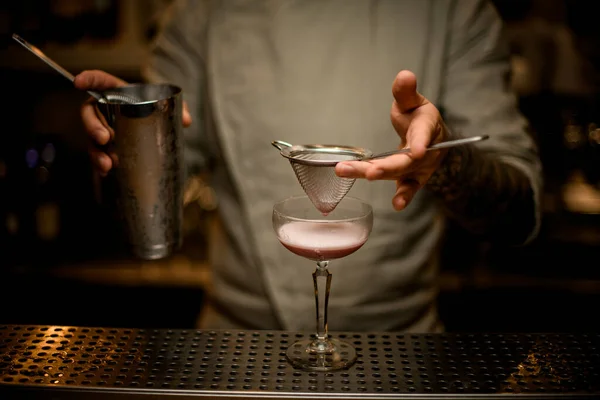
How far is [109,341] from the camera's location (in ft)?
4.64

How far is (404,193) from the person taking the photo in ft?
4.31

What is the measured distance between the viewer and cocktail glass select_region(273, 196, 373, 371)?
4.29ft

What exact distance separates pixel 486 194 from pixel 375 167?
591mm

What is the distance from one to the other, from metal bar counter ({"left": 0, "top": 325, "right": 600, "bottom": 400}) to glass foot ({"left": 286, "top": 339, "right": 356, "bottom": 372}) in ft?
0.06

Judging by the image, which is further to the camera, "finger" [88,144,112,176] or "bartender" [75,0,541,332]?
"bartender" [75,0,541,332]

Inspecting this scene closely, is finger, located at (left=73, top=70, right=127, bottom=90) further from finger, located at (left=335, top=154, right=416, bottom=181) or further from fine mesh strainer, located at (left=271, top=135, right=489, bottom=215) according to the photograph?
finger, located at (left=335, top=154, right=416, bottom=181)

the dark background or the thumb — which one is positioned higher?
the thumb

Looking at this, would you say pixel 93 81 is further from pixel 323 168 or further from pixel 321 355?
pixel 321 355

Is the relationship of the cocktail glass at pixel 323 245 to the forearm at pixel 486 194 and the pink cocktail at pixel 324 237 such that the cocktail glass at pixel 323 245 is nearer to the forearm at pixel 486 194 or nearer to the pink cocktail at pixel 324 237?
the pink cocktail at pixel 324 237

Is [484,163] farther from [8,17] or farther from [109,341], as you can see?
[8,17]

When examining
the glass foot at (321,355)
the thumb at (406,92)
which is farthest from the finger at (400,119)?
the glass foot at (321,355)

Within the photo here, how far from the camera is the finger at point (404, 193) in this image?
130cm

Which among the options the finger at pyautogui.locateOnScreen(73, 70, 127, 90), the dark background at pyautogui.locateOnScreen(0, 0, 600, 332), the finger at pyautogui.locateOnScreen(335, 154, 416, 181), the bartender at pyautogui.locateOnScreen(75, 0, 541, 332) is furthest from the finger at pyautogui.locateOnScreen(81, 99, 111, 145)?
the dark background at pyautogui.locateOnScreen(0, 0, 600, 332)

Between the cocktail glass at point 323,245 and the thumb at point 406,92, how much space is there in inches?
8.4
